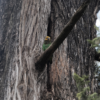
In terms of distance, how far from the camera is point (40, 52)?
2184mm

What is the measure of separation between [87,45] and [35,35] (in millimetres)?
948

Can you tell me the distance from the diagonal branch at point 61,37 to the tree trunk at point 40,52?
0.12m

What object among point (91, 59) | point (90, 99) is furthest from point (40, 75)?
point (91, 59)

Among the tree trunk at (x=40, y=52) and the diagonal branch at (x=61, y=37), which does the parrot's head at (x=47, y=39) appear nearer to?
the tree trunk at (x=40, y=52)

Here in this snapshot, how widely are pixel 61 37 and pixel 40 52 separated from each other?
0.60 m

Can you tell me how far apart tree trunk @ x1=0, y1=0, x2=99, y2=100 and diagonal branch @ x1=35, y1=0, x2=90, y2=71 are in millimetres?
118

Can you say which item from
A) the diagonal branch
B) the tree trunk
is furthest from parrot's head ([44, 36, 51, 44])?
the diagonal branch

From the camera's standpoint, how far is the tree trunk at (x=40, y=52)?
2.01m

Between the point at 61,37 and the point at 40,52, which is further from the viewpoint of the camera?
the point at 40,52

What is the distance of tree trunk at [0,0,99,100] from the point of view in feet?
6.59

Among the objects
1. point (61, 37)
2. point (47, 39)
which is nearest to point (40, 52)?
point (47, 39)

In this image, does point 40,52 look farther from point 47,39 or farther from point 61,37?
point 61,37

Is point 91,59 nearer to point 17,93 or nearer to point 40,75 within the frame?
point 40,75

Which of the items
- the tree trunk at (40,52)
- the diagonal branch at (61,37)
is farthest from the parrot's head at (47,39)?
the diagonal branch at (61,37)
